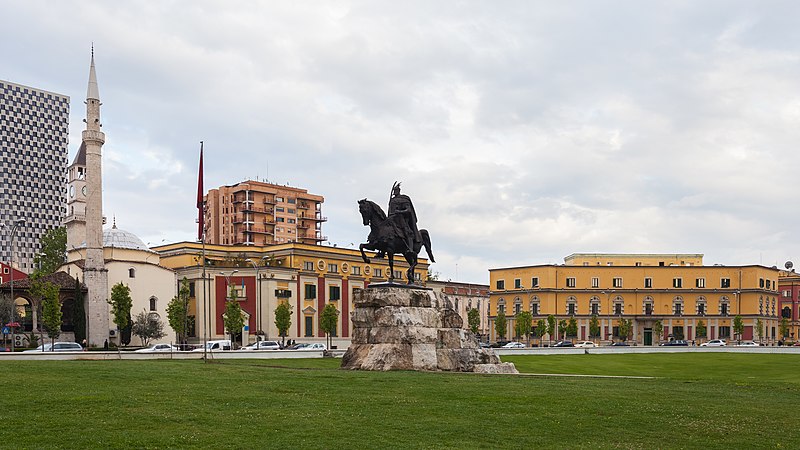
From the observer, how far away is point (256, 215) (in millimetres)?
148375

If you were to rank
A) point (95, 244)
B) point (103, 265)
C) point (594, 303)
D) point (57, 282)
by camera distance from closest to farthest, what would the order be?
1. point (95, 244)
2. point (103, 265)
3. point (57, 282)
4. point (594, 303)

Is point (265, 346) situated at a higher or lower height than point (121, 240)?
lower

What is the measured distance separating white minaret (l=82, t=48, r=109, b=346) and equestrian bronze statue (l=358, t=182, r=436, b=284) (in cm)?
5327

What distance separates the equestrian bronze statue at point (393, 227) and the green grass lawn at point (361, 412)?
9481mm

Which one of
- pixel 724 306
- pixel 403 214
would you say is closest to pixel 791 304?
pixel 724 306

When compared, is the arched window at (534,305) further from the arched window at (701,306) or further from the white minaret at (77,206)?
the white minaret at (77,206)

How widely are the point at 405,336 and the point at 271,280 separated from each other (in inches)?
2499

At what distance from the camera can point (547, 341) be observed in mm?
119500

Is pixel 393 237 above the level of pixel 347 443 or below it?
above

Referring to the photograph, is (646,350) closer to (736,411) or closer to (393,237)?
(393,237)

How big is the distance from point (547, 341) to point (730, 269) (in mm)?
30819

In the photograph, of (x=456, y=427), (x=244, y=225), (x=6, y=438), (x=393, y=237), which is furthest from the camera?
(x=244, y=225)

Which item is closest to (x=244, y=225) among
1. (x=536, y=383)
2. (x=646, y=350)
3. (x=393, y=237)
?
(x=646, y=350)

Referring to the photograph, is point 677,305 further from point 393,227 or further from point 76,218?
point 393,227
